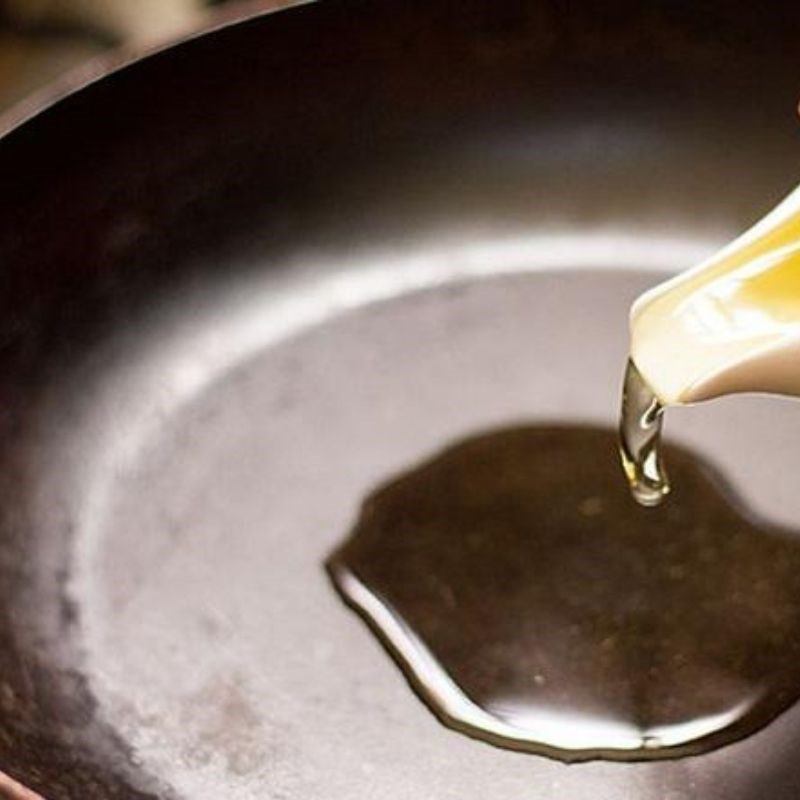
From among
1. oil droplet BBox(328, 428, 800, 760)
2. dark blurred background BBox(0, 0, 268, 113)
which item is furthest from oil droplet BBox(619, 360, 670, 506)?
dark blurred background BBox(0, 0, 268, 113)

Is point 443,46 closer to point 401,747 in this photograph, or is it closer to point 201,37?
point 201,37

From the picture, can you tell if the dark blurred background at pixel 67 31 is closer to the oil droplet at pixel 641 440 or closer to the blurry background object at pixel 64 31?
the blurry background object at pixel 64 31

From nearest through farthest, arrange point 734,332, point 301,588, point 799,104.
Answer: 1. point 734,332
2. point 301,588
3. point 799,104

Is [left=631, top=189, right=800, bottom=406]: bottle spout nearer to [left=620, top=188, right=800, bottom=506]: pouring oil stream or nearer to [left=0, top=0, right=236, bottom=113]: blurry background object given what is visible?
[left=620, top=188, right=800, bottom=506]: pouring oil stream

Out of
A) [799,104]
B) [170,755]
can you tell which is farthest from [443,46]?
[170,755]

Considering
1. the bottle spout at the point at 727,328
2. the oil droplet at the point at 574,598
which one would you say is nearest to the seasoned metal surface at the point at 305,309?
the oil droplet at the point at 574,598

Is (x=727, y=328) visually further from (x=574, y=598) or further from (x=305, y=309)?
(x=305, y=309)
